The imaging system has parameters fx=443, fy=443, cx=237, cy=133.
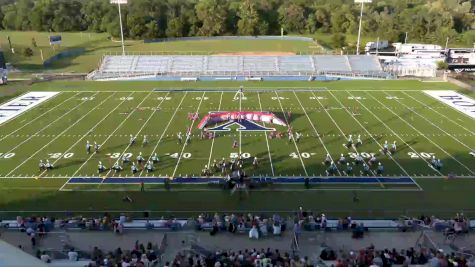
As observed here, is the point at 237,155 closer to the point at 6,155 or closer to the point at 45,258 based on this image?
the point at 6,155

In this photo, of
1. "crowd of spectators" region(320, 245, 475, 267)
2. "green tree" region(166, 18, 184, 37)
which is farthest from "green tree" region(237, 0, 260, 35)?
"crowd of spectators" region(320, 245, 475, 267)

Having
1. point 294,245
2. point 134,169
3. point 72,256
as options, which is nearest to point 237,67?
point 134,169

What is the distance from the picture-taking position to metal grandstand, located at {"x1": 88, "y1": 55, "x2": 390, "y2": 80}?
163 feet

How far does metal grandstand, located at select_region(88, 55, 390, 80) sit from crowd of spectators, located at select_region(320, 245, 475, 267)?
36444mm

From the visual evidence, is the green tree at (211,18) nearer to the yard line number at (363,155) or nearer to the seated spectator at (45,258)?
the yard line number at (363,155)

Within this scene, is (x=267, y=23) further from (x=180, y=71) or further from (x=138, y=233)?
(x=138, y=233)

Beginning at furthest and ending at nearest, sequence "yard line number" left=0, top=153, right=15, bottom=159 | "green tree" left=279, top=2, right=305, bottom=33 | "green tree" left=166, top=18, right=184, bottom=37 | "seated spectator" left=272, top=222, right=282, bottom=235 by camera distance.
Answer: "green tree" left=279, top=2, right=305, bottom=33, "green tree" left=166, top=18, right=184, bottom=37, "yard line number" left=0, top=153, right=15, bottom=159, "seated spectator" left=272, top=222, right=282, bottom=235

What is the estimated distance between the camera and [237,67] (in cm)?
5512

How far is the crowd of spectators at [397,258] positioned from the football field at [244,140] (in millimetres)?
7789

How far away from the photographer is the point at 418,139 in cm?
2691

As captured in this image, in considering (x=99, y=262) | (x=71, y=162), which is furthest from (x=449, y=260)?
(x=71, y=162)

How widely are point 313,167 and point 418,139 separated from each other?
27.7 ft

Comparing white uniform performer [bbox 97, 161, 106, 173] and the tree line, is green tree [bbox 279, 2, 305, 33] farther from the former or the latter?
white uniform performer [bbox 97, 161, 106, 173]

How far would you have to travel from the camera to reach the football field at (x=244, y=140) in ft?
70.5
